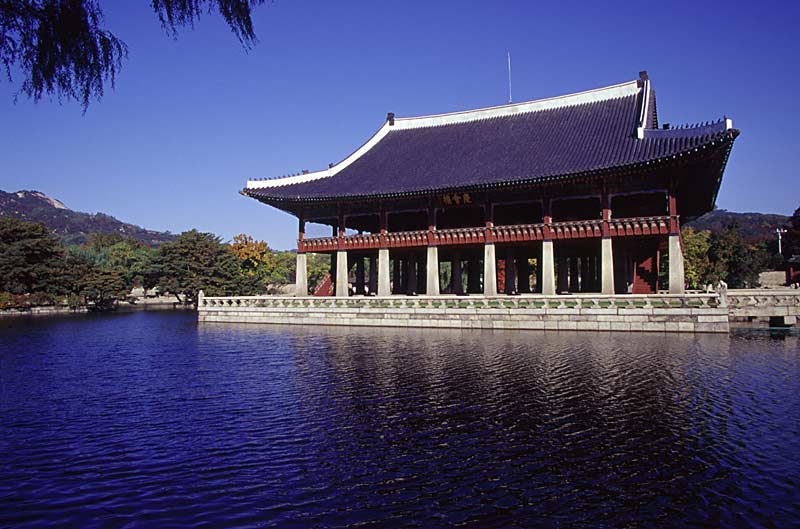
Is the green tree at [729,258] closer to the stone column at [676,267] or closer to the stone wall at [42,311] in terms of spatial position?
the stone column at [676,267]

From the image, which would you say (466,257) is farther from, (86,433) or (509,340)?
(86,433)

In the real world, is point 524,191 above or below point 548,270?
above

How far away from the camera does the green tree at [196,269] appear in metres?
71.9

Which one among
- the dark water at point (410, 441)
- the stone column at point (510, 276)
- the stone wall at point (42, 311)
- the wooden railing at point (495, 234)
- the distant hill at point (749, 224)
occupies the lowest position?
the dark water at point (410, 441)

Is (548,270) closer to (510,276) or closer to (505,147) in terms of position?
(510,276)

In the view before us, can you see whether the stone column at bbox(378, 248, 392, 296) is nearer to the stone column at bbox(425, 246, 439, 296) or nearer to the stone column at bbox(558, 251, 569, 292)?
the stone column at bbox(425, 246, 439, 296)

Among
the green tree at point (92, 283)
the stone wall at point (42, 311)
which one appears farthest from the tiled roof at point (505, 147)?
the green tree at point (92, 283)

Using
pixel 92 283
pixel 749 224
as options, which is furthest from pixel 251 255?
pixel 749 224

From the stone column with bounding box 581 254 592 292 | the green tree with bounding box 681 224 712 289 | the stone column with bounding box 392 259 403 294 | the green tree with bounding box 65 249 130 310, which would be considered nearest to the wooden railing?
the stone column with bounding box 392 259 403 294

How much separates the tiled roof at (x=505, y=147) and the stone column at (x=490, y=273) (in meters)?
4.74

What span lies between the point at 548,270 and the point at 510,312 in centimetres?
538

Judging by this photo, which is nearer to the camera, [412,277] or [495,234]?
[495,234]

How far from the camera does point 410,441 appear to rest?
11320 millimetres

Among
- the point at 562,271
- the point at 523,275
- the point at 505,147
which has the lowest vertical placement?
the point at 523,275
